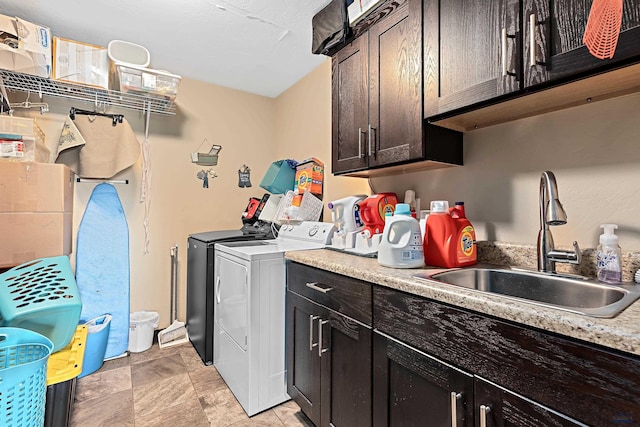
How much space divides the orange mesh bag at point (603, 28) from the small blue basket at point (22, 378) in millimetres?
2016

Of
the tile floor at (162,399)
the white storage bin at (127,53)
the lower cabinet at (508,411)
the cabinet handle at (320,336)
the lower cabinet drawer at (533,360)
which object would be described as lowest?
the tile floor at (162,399)

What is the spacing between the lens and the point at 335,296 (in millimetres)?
1362

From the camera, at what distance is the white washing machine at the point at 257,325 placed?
168 centimetres

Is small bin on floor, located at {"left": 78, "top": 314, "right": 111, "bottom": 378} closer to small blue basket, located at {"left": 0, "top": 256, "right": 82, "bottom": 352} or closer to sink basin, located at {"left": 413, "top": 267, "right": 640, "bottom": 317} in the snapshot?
small blue basket, located at {"left": 0, "top": 256, "right": 82, "bottom": 352}

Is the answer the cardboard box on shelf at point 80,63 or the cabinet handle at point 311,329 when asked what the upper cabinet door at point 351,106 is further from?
the cardboard box on shelf at point 80,63

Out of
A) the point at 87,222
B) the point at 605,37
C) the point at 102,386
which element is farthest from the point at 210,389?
the point at 605,37

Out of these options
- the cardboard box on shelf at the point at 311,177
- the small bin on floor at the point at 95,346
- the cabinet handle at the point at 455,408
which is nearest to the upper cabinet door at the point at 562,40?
the cabinet handle at the point at 455,408

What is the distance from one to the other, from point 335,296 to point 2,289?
1674mm

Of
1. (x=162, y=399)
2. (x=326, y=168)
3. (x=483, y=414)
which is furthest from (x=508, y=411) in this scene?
(x=326, y=168)

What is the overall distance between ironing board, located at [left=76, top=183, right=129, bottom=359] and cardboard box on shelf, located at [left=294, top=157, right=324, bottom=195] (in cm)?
154

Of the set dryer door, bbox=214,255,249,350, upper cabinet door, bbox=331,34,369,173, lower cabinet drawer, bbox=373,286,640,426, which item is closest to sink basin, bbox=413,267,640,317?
lower cabinet drawer, bbox=373,286,640,426

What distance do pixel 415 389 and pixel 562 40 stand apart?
46.7 inches

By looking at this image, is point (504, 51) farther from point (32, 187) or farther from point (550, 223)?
point (32, 187)

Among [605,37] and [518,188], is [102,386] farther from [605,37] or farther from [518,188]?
[605,37]
